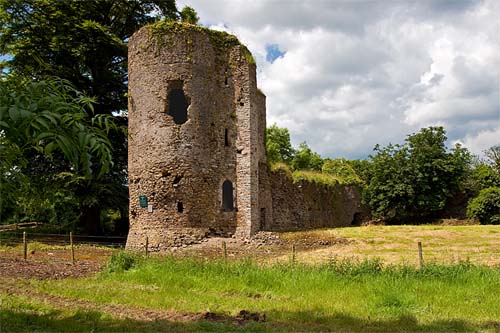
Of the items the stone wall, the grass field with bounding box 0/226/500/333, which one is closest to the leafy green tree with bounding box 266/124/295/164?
the stone wall

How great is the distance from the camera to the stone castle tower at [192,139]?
846 inches

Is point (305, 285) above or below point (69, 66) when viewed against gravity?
below

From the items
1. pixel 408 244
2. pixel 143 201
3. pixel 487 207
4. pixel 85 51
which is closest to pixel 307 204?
pixel 408 244

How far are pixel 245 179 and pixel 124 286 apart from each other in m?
11.0

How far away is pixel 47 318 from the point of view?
862 cm

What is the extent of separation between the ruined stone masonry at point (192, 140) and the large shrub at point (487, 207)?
58.3 ft

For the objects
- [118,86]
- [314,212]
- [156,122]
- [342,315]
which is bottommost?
[342,315]

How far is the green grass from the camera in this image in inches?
337

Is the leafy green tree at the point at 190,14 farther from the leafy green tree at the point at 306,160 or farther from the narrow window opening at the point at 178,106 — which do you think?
the leafy green tree at the point at 306,160

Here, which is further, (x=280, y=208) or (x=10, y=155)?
(x=280, y=208)

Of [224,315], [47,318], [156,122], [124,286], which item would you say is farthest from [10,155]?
[156,122]

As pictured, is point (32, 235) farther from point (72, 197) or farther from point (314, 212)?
point (314, 212)

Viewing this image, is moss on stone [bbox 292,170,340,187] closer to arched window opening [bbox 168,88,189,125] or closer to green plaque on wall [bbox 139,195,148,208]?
arched window opening [bbox 168,88,189,125]

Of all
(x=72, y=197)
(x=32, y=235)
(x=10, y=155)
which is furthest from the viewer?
(x=32, y=235)
